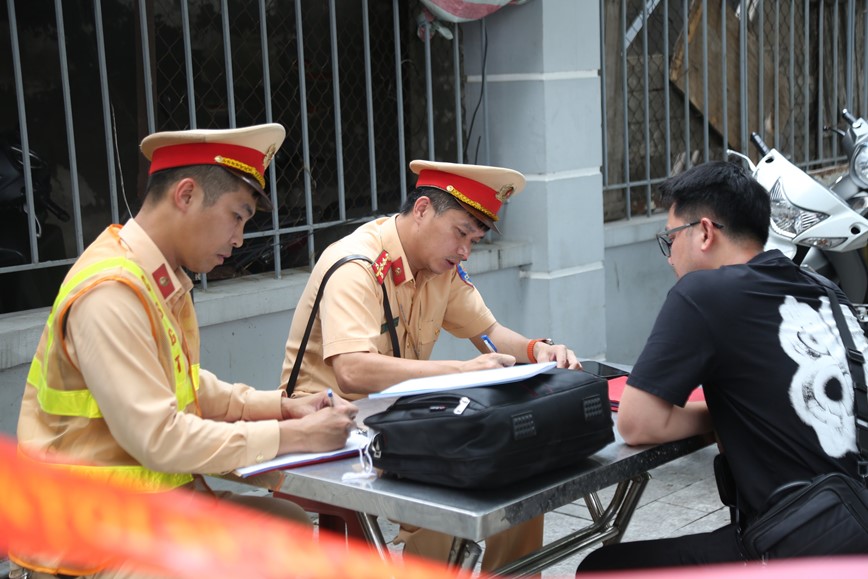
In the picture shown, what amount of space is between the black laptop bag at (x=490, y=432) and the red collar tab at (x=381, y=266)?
0.93 meters

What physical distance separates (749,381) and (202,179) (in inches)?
53.7

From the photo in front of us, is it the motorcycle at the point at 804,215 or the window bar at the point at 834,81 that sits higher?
the window bar at the point at 834,81

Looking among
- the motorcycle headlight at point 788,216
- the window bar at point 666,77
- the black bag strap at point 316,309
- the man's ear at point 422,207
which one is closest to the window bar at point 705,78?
the window bar at point 666,77

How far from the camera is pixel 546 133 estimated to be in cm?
573

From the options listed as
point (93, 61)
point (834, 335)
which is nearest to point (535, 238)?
point (93, 61)

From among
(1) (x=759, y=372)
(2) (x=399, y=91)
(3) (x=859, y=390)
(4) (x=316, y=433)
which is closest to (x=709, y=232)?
(1) (x=759, y=372)

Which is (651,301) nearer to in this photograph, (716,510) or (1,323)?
(716,510)

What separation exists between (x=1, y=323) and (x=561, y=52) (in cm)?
320

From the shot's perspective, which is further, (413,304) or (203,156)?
(413,304)

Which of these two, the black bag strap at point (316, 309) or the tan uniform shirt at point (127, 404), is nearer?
the tan uniform shirt at point (127, 404)

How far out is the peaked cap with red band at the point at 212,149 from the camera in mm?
2570

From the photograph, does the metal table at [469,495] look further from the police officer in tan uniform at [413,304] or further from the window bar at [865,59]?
the window bar at [865,59]

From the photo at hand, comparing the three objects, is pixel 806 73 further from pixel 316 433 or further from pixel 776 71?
pixel 316 433

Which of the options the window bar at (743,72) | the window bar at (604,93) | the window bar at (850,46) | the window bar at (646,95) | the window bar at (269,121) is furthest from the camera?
the window bar at (850,46)
